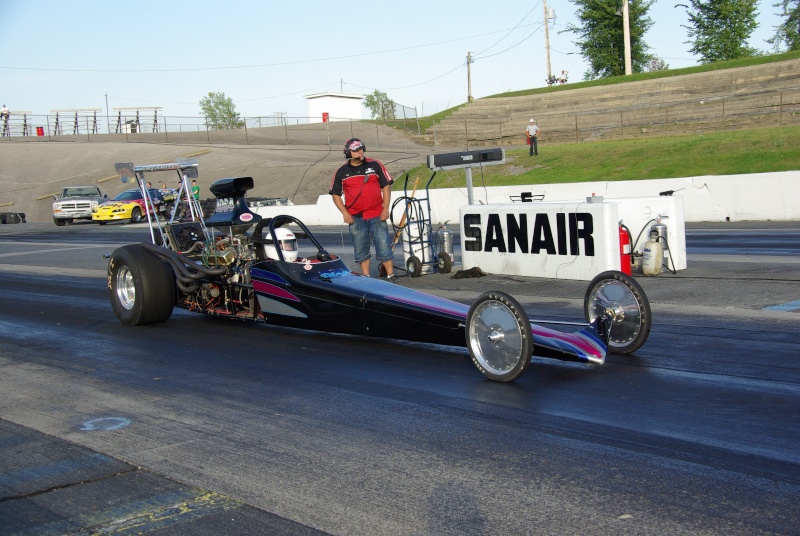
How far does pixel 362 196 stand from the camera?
11977 mm

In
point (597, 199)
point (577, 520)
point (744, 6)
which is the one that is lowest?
point (577, 520)

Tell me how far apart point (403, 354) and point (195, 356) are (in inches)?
77.6

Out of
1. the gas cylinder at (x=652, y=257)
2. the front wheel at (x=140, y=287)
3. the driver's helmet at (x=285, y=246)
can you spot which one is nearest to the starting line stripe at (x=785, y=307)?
the gas cylinder at (x=652, y=257)

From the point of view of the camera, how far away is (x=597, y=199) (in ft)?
39.3

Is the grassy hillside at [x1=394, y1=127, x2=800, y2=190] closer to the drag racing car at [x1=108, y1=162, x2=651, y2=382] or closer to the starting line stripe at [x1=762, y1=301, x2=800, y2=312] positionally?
the drag racing car at [x1=108, y1=162, x2=651, y2=382]

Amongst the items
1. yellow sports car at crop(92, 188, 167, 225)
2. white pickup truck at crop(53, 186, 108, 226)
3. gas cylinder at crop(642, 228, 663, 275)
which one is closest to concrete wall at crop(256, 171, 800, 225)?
gas cylinder at crop(642, 228, 663, 275)

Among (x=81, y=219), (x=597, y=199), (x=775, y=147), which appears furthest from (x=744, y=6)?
(x=597, y=199)

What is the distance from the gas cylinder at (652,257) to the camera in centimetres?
1220

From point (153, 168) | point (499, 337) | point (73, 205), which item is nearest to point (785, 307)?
point (499, 337)

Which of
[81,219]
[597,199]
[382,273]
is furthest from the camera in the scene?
[81,219]

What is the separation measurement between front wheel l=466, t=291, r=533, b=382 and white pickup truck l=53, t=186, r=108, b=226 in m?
36.4

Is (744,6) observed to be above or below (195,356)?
above

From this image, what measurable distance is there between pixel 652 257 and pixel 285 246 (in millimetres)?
5758

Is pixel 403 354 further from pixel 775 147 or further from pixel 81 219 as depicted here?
pixel 81 219
